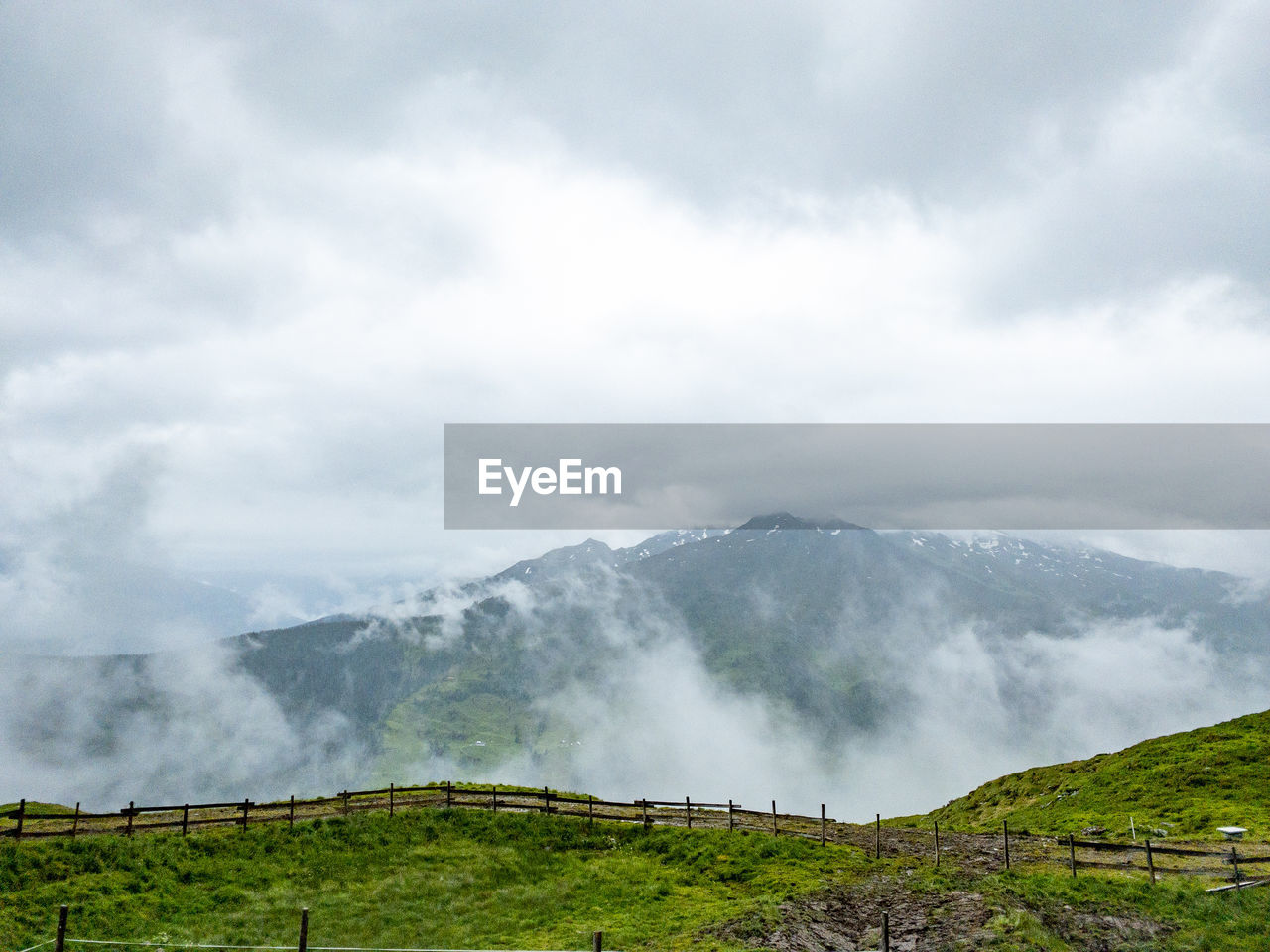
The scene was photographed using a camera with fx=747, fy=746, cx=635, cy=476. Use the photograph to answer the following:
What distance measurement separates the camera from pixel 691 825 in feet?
161

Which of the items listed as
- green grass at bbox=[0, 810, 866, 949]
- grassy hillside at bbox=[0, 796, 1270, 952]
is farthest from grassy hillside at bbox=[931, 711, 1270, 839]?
green grass at bbox=[0, 810, 866, 949]

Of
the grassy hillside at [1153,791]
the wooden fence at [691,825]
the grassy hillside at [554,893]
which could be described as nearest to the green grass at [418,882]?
the grassy hillside at [554,893]

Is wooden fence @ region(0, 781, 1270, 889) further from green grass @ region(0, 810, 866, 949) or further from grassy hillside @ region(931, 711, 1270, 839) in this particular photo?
grassy hillside @ region(931, 711, 1270, 839)

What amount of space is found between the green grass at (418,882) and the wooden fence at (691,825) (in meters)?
2.13

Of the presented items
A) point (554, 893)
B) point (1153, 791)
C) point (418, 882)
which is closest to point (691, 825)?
point (554, 893)

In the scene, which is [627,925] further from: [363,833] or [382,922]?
[363,833]

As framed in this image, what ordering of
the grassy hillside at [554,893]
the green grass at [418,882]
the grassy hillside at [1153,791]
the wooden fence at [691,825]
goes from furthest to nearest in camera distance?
the grassy hillside at [1153,791], the wooden fence at [691,825], the green grass at [418,882], the grassy hillside at [554,893]

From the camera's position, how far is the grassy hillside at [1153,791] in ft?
159

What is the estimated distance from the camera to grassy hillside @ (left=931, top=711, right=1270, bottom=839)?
48312 mm

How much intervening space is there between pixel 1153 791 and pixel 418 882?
5457cm

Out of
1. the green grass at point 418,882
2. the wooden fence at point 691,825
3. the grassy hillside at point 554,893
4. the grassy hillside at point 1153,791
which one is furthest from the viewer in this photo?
the grassy hillside at point 1153,791

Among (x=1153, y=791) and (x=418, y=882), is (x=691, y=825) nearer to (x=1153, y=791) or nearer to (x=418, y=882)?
(x=418, y=882)

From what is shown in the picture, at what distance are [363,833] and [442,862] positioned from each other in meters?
6.12

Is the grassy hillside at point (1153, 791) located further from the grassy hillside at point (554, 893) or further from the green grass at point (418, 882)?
the green grass at point (418, 882)
